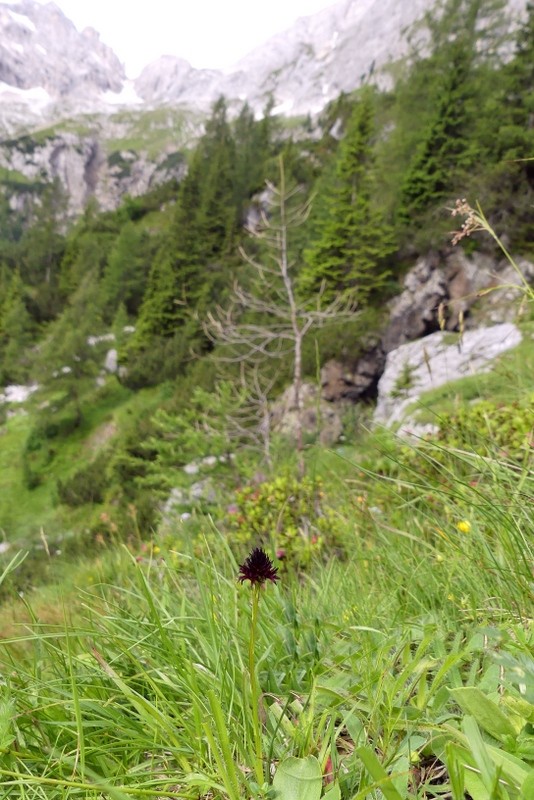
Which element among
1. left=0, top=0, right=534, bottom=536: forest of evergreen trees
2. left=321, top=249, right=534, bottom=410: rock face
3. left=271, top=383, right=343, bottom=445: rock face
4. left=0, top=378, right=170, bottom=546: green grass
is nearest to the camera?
left=271, top=383, right=343, bottom=445: rock face

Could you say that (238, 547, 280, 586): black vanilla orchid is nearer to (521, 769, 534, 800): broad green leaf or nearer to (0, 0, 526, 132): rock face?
(521, 769, 534, 800): broad green leaf

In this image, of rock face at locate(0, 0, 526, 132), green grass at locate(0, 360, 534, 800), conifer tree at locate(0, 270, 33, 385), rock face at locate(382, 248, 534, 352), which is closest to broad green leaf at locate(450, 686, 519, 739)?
green grass at locate(0, 360, 534, 800)

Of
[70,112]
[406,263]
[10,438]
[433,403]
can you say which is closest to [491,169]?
[406,263]

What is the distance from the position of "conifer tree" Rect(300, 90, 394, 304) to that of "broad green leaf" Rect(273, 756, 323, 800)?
60.0 feet

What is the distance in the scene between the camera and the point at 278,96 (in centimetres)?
14525

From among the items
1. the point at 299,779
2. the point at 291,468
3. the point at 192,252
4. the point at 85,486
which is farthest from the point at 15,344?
the point at 299,779

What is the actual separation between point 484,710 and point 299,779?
29 cm

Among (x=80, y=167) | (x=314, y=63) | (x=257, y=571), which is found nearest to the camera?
(x=257, y=571)

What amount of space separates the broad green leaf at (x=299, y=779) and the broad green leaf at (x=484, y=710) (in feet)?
0.77

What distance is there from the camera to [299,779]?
67cm

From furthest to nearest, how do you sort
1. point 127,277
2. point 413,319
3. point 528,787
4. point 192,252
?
point 127,277 < point 192,252 < point 413,319 < point 528,787

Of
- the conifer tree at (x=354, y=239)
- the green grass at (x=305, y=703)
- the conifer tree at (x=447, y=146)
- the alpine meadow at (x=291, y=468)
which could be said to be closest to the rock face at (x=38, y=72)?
the alpine meadow at (x=291, y=468)

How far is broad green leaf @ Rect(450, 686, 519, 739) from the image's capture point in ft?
2.12

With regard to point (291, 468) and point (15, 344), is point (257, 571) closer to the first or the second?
point (291, 468)
